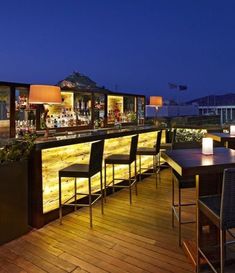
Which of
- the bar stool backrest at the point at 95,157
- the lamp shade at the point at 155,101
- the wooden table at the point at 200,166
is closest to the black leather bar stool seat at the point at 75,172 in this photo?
the bar stool backrest at the point at 95,157

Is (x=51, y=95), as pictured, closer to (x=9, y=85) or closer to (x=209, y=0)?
(x=9, y=85)

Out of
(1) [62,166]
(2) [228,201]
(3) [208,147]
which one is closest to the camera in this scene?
(2) [228,201]

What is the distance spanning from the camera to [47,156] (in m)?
3.47

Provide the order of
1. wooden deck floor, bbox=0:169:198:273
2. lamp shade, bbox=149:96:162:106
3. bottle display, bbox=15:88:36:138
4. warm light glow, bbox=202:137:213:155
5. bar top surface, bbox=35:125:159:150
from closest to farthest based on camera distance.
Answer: wooden deck floor, bbox=0:169:198:273 < warm light glow, bbox=202:137:213:155 < bar top surface, bbox=35:125:159:150 < bottle display, bbox=15:88:36:138 < lamp shade, bbox=149:96:162:106

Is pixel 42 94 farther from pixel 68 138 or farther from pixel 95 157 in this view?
pixel 95 157

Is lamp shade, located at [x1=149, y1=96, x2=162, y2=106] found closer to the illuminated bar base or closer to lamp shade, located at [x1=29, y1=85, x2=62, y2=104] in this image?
the illuminated bar base

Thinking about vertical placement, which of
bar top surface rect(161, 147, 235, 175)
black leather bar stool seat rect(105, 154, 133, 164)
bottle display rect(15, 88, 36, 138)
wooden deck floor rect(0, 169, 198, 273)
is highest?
bottle display rect(15, 88, 36, 138)

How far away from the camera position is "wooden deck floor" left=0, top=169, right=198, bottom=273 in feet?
8.14

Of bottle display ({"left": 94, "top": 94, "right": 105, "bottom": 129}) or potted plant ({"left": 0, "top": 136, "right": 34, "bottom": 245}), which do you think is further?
bottle display ({"left": 94, "top": 94, "right": 105, "bottom": 129})

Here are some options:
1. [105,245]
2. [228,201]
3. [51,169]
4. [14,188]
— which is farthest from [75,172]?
[228,201]

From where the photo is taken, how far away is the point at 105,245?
287 cm

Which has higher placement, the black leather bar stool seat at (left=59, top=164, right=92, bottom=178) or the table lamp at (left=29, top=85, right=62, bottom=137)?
the table lamp at (left=29, top=85, right=62, bottom=137)

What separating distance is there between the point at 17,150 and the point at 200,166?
1.91 metres

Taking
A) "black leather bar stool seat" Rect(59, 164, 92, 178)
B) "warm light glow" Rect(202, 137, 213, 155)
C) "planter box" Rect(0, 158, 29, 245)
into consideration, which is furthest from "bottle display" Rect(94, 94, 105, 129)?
"warm light glow" Rect(202, 137, 213, 155)
